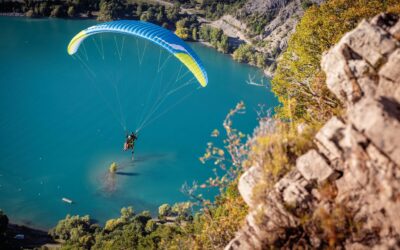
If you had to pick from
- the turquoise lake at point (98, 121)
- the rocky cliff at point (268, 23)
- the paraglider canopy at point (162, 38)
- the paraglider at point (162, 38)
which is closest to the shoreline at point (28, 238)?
the turquoise lake at point (98, 121)

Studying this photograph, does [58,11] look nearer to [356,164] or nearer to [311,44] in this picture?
[311,44]

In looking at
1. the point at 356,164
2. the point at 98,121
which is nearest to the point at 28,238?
the point at 98,121

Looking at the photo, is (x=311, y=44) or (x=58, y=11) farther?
(x=58, y=11)

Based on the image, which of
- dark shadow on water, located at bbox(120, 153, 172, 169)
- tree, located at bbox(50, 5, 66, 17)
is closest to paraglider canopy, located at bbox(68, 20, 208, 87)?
dark shadow on water, located at bbox(120, 153, 172, 169)

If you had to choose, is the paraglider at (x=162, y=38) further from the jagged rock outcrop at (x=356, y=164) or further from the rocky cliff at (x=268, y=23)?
the rocky cliff at (x=268, y=23)

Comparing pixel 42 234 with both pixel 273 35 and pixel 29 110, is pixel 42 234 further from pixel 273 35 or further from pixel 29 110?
pixel 273 35
